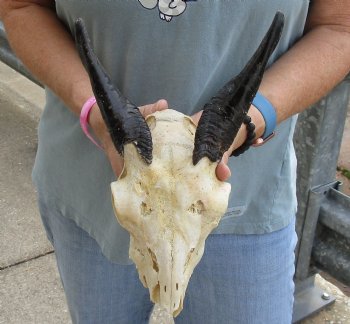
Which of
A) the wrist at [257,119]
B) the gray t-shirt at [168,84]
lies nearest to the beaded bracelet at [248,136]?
the wrist at [257,119]

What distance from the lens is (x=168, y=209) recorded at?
1544mm

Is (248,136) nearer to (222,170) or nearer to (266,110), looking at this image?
(266,110)

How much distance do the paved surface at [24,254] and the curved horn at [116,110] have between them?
2.57m

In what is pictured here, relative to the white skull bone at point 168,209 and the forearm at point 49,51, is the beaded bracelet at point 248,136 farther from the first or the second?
the forearm at point 49,51

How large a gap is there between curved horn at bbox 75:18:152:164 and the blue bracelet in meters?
0.46

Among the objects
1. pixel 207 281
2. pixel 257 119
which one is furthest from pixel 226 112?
pixel 207 281

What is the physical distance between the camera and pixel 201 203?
5.12ft

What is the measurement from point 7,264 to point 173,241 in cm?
315

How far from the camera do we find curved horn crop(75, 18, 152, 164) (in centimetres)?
149

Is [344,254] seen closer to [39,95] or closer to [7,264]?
[7,264]

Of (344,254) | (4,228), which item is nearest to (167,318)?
(344,254)

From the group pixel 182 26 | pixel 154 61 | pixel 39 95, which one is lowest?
pixel 39 95

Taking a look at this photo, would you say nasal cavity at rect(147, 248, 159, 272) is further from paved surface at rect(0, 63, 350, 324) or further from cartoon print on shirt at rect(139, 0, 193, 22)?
paved surface at rect(0, 63, 350, 324)

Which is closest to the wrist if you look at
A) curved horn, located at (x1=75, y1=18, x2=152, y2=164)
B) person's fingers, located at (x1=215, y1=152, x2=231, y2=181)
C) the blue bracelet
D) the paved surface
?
the blue bracelet
